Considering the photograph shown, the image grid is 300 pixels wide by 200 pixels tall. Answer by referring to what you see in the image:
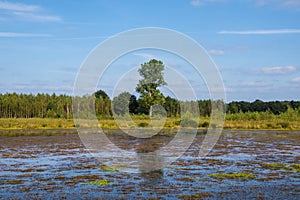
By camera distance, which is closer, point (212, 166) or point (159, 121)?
point (212, 166)

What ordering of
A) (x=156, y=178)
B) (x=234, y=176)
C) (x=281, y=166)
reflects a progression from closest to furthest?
1. (x=156, y=178)
2. (x=234, y=176)
3. (x=281, y=166)

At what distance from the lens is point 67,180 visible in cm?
1346

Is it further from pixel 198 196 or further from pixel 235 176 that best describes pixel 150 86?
pixel 198 196

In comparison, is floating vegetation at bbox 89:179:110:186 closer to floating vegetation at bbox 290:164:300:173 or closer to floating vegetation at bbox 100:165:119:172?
floating vegetation at bbox 100:165:119:172

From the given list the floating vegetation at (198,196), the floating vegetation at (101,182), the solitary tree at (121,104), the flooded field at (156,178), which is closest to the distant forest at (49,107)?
the solitary tree at (121,104)

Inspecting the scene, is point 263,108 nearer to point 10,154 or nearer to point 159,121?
point 159,121

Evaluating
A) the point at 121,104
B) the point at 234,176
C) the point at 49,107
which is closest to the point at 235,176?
the point at 234,176

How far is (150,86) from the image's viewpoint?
171ft

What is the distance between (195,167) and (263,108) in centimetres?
8629

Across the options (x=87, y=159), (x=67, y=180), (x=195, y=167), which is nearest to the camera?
(x=67, y=180)

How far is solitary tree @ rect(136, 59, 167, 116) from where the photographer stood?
1973 inches

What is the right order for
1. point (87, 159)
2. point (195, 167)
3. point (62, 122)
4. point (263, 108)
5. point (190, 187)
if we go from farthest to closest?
point (263, 108) → point (62, 122) → point (87, 159) → point (195, 167) → point (190, 187)

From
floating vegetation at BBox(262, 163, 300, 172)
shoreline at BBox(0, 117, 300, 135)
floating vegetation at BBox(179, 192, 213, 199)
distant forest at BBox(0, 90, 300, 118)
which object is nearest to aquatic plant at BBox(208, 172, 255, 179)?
floating vegetation at BBox(262, 163, 300, 172)

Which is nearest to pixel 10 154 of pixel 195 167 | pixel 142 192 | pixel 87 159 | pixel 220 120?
pixel 87 159
